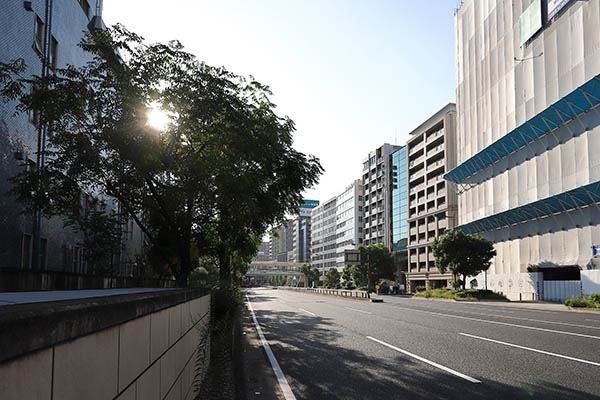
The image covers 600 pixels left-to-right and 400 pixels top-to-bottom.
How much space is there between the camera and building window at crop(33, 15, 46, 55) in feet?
52.8

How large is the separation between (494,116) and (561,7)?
1473cm

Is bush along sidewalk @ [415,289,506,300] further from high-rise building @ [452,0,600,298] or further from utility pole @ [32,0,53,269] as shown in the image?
utility pole @ [32,0,53,269]

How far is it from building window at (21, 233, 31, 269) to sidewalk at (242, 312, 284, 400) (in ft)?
26.8

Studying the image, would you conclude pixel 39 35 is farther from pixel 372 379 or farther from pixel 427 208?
pixel 427 208

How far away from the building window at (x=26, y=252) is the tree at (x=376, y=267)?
64432 mm

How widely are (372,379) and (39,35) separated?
643 inches

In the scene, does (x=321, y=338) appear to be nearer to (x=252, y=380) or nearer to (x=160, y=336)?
(x=252, y=380)

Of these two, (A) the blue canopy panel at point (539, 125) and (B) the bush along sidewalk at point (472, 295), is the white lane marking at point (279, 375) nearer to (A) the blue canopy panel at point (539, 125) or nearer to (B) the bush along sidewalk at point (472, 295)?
(B) the bush along sidewalk at point (472, 295)

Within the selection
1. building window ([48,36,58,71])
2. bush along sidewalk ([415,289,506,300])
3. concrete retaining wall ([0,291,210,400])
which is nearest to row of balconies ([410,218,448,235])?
bush along sidewalk ([415,289,506,300])

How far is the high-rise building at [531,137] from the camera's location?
3903cm

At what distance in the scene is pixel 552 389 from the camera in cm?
702

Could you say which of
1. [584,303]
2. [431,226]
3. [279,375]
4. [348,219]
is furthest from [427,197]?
[279,375]

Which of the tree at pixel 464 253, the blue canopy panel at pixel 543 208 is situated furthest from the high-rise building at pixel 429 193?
the tree at pixel 464 253

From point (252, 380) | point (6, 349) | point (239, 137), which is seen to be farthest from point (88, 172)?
point (6, 349)
